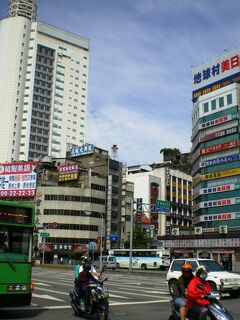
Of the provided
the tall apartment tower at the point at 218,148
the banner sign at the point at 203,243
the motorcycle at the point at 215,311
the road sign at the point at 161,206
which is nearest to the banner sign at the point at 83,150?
the tall apartment tower at the point at 218,148

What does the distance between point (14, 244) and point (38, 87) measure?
396ft

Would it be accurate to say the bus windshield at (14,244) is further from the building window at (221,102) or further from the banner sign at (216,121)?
Answer: the building window at (221,102)

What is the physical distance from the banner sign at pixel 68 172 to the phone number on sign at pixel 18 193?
10025 mm

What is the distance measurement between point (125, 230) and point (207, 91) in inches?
1457

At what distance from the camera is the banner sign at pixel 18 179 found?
272ft

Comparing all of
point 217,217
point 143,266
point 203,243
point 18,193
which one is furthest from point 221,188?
point 18,193

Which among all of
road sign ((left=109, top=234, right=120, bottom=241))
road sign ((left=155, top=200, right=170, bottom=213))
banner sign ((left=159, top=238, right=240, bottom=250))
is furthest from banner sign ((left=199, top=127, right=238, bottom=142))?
road sign ((left=109, top=234, right=120, bottom=241))

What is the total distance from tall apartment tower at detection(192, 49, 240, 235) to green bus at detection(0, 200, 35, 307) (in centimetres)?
5202

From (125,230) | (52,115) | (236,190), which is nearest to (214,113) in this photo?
(236,190)

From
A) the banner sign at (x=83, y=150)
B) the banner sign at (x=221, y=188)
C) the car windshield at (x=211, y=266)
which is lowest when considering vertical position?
the car windshield at (x=211, y=266)

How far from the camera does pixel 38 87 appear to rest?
419ft

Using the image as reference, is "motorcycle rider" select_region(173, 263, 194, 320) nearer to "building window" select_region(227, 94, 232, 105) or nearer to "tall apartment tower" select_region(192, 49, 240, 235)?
"tall apartment tower" select_region(192, 49, 240, 235)

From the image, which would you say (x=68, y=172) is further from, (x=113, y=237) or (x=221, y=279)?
(x=221, y=279)

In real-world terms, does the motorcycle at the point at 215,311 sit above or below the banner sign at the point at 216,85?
below
